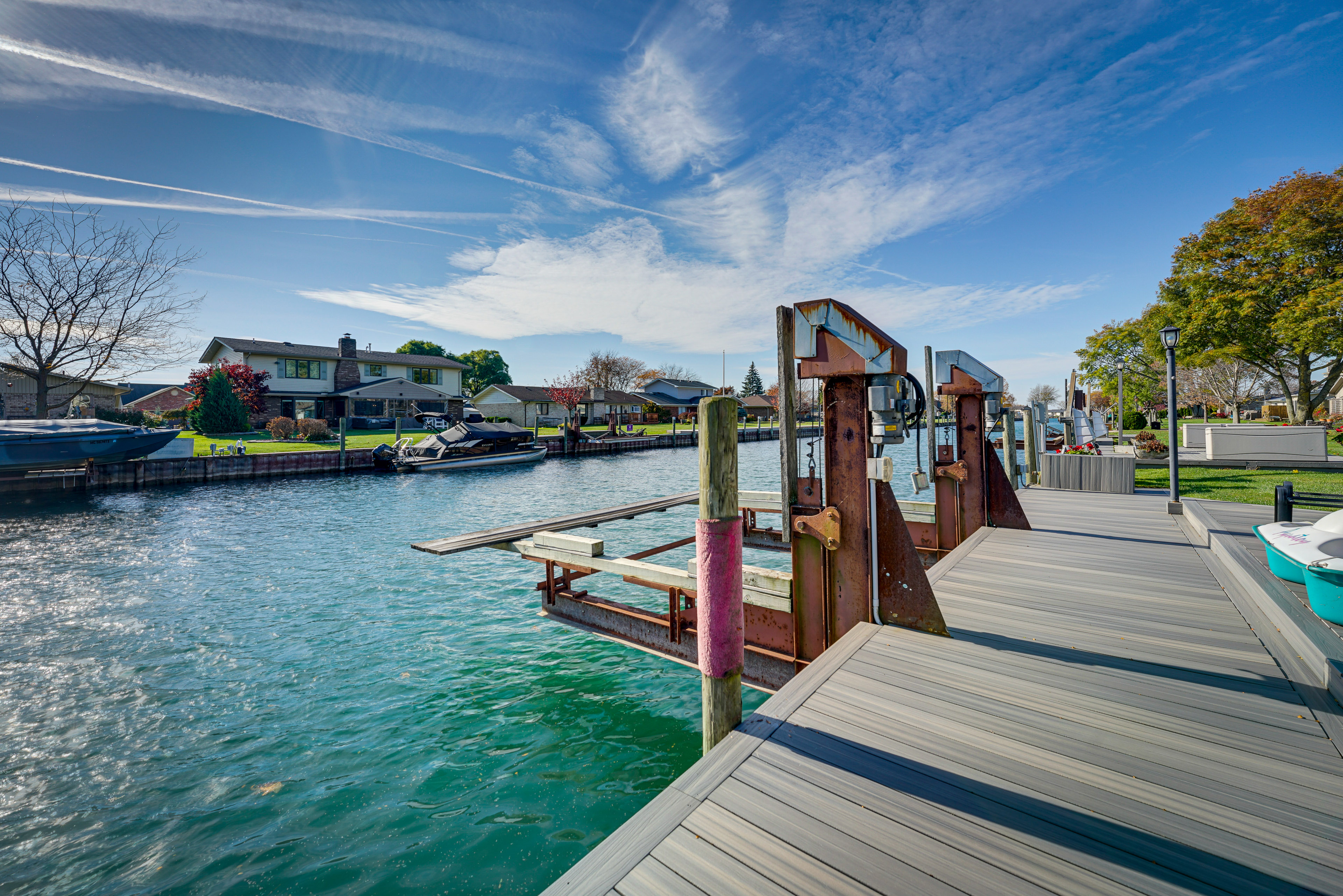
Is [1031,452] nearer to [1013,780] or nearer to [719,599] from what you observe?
[1013,780]

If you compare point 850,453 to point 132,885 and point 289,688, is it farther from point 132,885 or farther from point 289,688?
point 289,688

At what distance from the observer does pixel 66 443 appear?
19.3m

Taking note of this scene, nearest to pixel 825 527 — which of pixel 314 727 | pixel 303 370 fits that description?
pixel 314 727

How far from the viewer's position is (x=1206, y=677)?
10.9 ft

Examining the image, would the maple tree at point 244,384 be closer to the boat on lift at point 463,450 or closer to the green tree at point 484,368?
the boat on lift at point 463,450

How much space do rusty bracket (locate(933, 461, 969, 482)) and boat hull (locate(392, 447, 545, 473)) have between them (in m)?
25.8

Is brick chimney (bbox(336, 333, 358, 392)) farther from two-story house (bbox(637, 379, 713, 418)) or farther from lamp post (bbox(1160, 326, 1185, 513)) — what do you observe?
lamp post (bbox(1160, 326, 1185, 513))

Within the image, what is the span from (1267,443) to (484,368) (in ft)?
248

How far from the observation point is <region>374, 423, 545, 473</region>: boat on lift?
27.2 m

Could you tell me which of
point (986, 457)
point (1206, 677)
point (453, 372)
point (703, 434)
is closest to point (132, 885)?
point (703, 434)

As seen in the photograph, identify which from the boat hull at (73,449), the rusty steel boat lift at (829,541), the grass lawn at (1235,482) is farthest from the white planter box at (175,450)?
the grass lawn at (1235,482)

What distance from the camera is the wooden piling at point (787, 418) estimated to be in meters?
4.27

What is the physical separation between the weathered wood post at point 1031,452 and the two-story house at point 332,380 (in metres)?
44.0

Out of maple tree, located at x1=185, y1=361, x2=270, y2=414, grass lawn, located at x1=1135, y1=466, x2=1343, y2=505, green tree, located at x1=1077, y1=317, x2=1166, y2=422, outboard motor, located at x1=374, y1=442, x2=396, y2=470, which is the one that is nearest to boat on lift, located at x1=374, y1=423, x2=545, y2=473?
outboard motor, located at x1=374, y1=442, x2=396, y2=470
